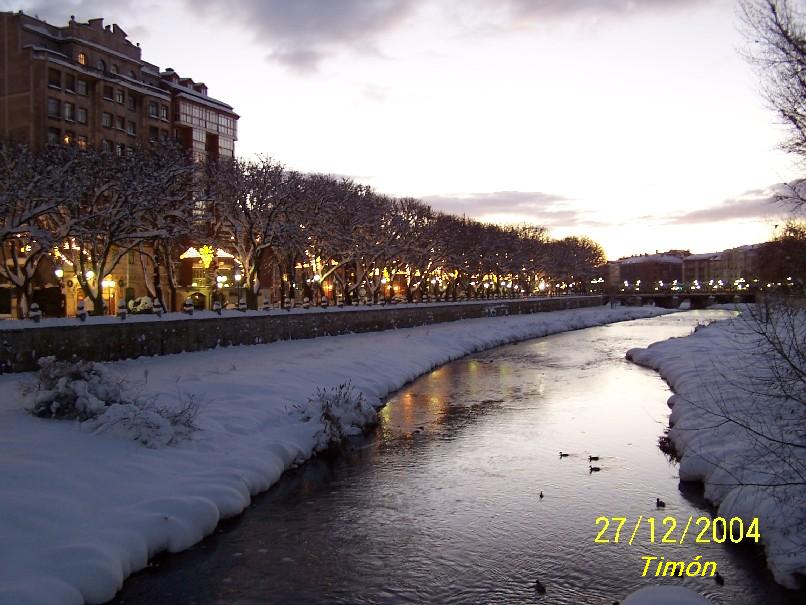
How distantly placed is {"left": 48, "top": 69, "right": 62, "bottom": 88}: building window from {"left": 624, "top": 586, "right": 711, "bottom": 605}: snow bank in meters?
66.8

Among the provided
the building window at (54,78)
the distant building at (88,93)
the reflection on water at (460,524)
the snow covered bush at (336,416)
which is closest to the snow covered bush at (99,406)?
the reflection on water at (460,524)

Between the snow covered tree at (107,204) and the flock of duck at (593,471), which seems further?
the snow covered tree at (107,204)

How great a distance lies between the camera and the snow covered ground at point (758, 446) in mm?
9492

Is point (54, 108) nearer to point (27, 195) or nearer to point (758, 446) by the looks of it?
point (27, 195)

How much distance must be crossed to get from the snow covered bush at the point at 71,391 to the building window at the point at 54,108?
5449 cm

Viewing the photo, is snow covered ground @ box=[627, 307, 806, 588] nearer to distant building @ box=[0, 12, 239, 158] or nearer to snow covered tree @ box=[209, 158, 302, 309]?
snow covered tree @ box=[209, 158, 302, 309]

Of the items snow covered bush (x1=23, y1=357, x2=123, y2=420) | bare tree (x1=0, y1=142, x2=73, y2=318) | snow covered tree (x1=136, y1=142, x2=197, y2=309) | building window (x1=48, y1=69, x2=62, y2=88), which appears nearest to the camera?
snow covered bush (x1=23, y1=357, x2=123, y2=420)

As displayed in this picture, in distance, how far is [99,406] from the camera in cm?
1524

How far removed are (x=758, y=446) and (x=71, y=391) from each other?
13.4 meters

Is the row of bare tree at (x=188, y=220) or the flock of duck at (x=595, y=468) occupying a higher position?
the row of bare tree at (x=188, y=220)

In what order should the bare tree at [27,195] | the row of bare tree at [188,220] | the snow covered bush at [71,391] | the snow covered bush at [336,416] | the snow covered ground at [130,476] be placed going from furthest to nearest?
the row of bare tree at [188,220] < the bare tree at [27,195] < the snow covered bush at [336,416] < the snow covered bush at [71,391] < the snow covered ground at [130,476]

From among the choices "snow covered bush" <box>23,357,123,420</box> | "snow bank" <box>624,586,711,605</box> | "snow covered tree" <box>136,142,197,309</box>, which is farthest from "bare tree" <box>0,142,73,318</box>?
"snow bank" <box>624,586,711,605</box>

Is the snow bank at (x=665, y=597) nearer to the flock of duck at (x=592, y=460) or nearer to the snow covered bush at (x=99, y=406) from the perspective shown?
the flock of duck at (x=592, y=460)

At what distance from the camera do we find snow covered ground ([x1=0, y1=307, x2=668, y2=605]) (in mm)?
9430
